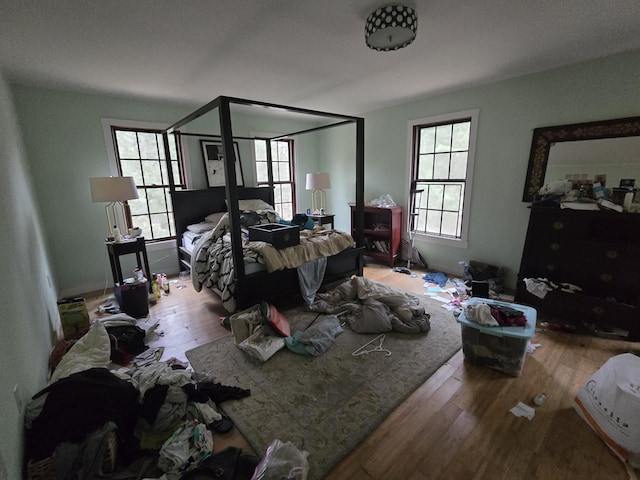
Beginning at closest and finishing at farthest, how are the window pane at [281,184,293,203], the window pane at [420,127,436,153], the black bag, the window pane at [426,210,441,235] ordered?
the black bag → the window pane at [420,127,436,153] → the window pane at [426,210,441,235] → the window pane at [281,184,293,203]

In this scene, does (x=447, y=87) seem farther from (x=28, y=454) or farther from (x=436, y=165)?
(x=28, y=454)

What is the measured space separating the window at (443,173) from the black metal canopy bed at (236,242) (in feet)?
4.23

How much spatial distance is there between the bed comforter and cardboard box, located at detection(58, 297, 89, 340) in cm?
97

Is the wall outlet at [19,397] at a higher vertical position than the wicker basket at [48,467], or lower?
higher

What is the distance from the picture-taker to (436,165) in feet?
13.4

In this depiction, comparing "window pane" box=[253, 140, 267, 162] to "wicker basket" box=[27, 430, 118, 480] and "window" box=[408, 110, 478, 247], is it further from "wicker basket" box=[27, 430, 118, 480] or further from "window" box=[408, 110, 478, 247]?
"wicker basket" box=[27, 430, 118, 480]

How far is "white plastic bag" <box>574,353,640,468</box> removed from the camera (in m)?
1.37

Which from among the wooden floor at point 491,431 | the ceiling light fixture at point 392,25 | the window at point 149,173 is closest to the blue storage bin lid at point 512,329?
the wooden floor at point 491,431

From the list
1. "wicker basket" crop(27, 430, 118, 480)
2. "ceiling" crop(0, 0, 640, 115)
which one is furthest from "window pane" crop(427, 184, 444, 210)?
"wicker basket" crop(27, 430, 118, 480)

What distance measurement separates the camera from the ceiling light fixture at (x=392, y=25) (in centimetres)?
176

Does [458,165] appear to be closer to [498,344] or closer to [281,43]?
[498,344]

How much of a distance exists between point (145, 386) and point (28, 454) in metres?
0.49

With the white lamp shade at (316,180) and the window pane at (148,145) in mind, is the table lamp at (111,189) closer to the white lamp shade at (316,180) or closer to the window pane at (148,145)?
the window pane at (148,145)

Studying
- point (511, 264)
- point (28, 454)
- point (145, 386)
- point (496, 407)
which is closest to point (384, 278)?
point (511, 264)
